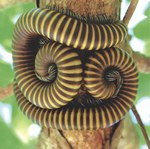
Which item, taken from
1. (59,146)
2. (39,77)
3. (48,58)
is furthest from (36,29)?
→ (59,146)

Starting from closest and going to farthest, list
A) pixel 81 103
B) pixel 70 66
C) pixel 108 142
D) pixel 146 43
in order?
1. pixel 70 66
2. pixel 81 103
3. pixel 108 142
4. pixel 146 43

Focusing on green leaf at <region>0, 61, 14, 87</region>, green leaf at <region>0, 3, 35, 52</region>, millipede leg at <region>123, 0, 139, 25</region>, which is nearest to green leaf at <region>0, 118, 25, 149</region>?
green leaf at <region>0, 61, 14, 87</region>

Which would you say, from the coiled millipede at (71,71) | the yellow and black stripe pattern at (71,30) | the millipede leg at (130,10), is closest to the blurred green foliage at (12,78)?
the millipede leg at (130,10)

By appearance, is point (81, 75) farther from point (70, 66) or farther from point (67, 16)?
point (67, 16)

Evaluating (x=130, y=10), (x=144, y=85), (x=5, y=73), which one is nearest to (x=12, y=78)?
(x=5, y=73)

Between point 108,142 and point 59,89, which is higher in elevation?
point 59,89

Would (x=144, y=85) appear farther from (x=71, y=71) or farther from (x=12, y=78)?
(x=71, y=71)

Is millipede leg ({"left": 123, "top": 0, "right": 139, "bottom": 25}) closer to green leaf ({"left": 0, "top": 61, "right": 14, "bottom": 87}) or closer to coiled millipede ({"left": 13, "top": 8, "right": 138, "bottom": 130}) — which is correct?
coiled millipede ({"left": 13, "top": 8, "right": 138, "bottom": 130})
